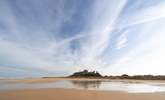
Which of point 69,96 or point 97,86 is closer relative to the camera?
point 69,96

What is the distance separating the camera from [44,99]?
281 inches

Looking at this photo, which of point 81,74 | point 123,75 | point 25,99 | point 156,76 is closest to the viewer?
point 25,99

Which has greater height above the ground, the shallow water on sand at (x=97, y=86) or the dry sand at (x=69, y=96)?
the shallow water on sand at (x=97, y=86)

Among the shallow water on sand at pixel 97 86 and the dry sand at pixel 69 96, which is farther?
the shallow water on sand at pixel 97 86

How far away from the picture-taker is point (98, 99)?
7.37 metres

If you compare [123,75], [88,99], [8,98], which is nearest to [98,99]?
[88,99]

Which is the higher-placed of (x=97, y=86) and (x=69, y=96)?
(x=97, y=86)

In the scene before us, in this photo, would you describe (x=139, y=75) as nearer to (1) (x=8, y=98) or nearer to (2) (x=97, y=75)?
(2) (x=97, y=75)

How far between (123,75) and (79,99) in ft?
156

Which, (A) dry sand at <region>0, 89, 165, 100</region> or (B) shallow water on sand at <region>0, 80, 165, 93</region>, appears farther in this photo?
(B) shallow water on sand at <region>0, 80, 165, 93</region>

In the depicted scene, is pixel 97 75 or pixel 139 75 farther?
pixel 97 75

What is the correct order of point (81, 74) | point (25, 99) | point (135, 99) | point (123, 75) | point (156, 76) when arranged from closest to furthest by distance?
point (25, 99), point (135, 99), point (156, 76), point (123, 75), point (81, 74)

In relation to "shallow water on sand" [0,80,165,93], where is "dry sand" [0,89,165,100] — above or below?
below

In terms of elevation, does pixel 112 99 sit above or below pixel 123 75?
below
